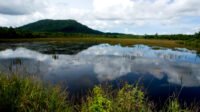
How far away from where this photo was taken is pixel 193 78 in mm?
17797

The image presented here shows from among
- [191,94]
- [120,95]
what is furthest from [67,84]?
[120,95]

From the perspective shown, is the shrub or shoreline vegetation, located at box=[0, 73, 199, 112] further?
the shrub

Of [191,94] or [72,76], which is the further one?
[72,76]

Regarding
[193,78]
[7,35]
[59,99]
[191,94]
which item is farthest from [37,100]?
[7,35]

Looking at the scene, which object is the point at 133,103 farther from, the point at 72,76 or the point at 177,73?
the point at 177,73

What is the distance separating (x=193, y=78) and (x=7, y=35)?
5947 centimetres

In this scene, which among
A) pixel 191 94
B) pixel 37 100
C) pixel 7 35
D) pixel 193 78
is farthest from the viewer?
pixel 7 35

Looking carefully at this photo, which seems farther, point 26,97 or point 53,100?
point 26,97

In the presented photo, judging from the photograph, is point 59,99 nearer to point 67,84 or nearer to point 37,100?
point 37,100

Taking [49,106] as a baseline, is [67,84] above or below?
below

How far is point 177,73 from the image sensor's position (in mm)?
19312

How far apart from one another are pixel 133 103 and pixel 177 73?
14.3 m

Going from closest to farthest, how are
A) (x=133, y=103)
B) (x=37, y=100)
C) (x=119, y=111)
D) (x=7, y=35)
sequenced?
(x=119, y=111) < (x=133, y=103) < (x=37, y=100) < (x=7, y=35)

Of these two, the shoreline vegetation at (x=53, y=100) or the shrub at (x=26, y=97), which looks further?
the shrub at (x=26, y=97)
